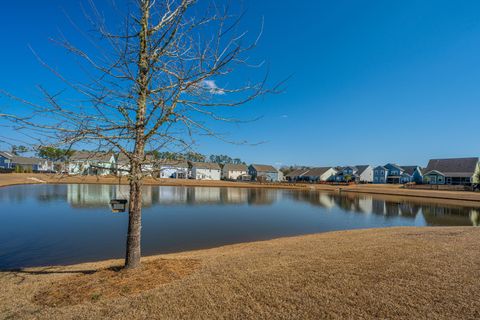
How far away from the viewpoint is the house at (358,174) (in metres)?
80.5

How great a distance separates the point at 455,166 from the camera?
61719 millimetres

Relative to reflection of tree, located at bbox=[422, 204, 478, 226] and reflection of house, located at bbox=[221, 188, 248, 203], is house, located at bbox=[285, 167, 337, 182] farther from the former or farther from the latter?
reflection of tree, located at bbox=[422, 204, 478, 226]

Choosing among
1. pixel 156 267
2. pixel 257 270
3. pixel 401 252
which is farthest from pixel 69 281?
pixel 401 252

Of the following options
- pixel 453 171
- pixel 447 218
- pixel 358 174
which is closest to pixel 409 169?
pixel 358 174

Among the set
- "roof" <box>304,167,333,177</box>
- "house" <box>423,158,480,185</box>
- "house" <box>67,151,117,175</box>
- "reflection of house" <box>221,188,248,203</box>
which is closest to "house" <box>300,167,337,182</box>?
"roof" <box>304,167,333,177</box>

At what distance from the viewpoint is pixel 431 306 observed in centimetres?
390

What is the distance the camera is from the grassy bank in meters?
3.90

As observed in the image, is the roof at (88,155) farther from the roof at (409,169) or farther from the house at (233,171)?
the roof at (409,169)

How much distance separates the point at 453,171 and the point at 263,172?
51.7 m

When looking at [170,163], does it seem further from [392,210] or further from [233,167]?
[233,167]

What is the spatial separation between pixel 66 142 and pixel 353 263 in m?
6.36

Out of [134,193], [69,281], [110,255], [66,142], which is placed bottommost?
[110,255]

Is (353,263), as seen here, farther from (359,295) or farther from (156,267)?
(156,267)

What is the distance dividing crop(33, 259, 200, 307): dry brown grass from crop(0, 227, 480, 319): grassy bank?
0.02m
